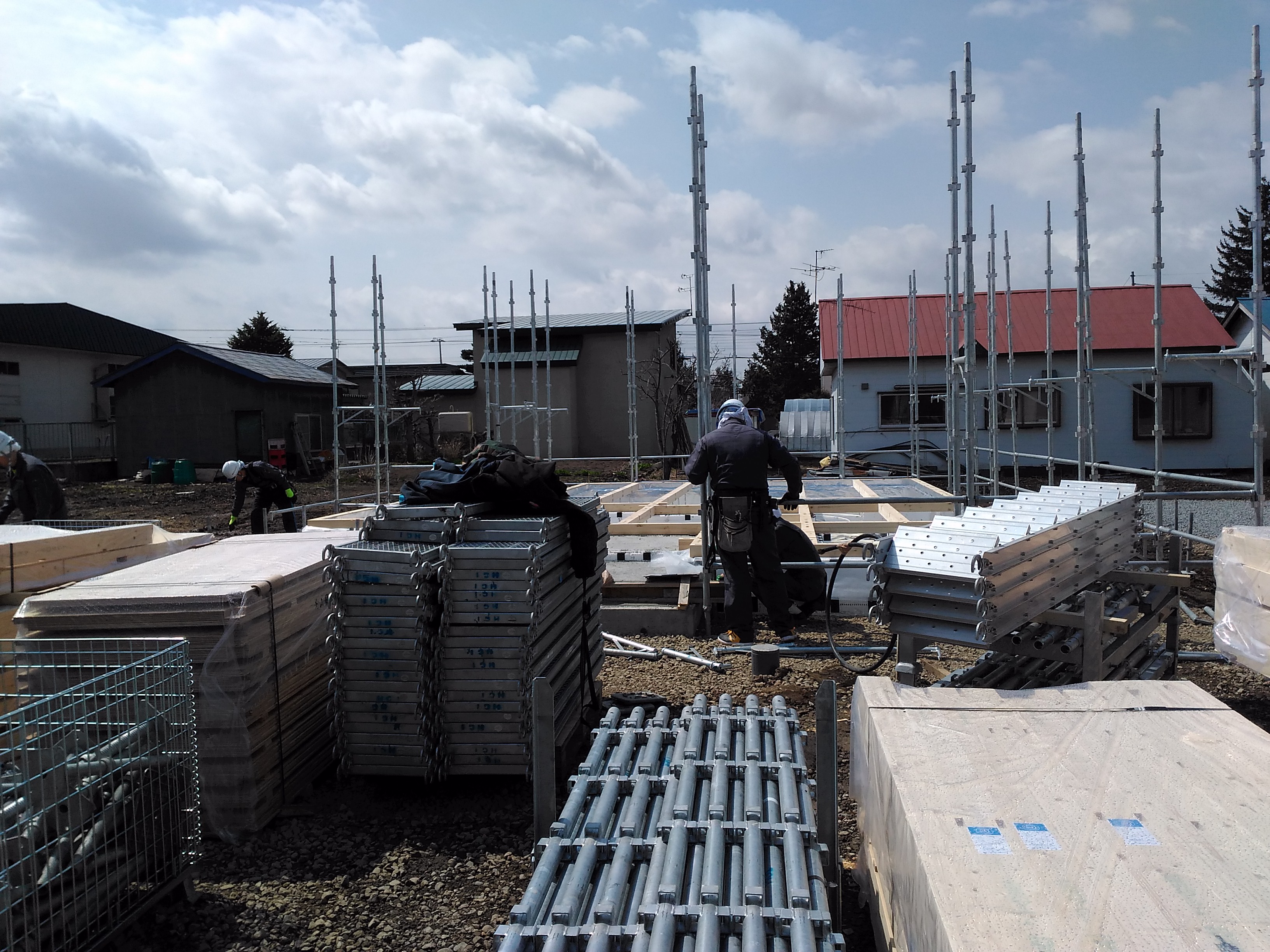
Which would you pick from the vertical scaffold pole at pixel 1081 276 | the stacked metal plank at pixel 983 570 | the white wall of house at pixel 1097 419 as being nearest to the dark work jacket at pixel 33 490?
the stacked metal plank at pixel 983 570

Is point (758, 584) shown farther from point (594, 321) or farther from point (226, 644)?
point (594, 321)

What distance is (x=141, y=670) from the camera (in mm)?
3611

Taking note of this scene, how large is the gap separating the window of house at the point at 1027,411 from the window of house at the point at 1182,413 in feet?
5.19

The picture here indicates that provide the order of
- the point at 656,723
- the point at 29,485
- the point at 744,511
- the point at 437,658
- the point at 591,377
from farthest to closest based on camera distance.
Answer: the point at 591,377 → the point at 29,485 → the point at 744,511 → the point at 437,658 → the point at 656,723

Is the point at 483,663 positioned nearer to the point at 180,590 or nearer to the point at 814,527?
the point at 180,590

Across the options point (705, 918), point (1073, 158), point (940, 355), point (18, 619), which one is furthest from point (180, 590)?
point (940, 355)

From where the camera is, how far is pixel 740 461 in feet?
21.7

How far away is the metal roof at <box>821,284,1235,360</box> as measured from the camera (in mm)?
20016

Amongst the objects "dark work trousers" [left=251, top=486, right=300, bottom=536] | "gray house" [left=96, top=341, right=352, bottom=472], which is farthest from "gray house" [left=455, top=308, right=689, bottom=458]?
"dark work trousers" [left=251, top=486, right=300, bottom=536]

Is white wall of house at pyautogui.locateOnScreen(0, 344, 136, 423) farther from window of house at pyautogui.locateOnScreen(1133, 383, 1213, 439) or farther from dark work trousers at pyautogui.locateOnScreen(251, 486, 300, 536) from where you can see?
window of house at pyautogui.locateOnScreen(1133, 383, 1213, 439)

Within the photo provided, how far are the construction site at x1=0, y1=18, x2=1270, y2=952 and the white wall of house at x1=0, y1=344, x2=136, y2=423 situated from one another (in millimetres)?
23402

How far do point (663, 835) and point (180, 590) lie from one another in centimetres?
257

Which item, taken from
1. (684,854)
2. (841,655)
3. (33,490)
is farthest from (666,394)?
(684,854)

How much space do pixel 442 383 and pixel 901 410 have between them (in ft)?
53.9
